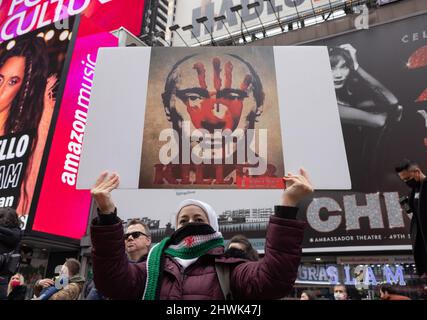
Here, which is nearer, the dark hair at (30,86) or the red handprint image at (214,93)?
the red handprint image at (214,93)

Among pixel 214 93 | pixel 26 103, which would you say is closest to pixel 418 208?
pixel 214 93

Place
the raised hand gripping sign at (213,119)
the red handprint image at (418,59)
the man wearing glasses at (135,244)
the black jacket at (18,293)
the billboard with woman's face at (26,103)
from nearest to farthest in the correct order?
1. the raised hand gripping sign at (213,119)
2. the man wearing glasses at (135,244)
3. the black jacket at (18,293)
4. the red handprint image at (418,59)
5. the billboard with woman's face at (26,103)

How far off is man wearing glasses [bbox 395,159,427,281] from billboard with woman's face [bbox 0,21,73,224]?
548 inches

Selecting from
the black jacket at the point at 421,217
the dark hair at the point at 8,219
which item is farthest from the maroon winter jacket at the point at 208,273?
the dark hair at the point at 8,219

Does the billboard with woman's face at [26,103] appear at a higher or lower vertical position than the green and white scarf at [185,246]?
higher

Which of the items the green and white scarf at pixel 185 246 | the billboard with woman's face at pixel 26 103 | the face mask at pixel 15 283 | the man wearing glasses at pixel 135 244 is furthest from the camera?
the billboard with woman's face at pixel 26 103

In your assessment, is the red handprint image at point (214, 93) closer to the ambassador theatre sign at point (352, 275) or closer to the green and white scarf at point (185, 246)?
the green and white scarf at point (185, 246)

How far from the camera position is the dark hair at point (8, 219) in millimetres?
2742

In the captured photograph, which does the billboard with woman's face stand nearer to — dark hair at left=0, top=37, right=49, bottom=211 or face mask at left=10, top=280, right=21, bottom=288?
dark hair at left=0, top=37, right=49, bottom=211

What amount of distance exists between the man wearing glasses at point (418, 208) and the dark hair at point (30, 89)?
14540mm

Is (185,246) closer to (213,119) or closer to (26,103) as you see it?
(213,119)

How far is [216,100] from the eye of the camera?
2.77 meters

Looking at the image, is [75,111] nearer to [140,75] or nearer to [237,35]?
[237,35]

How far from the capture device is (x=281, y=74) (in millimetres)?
2787
